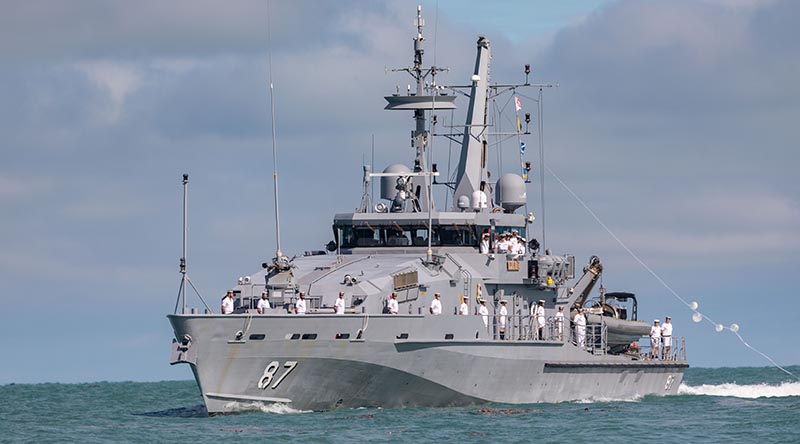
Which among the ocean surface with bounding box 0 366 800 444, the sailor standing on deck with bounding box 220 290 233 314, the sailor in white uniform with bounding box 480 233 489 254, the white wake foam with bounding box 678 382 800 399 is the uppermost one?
the sailor in white uniform with bounding box 480 233 489 254

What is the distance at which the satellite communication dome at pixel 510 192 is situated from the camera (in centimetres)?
4278

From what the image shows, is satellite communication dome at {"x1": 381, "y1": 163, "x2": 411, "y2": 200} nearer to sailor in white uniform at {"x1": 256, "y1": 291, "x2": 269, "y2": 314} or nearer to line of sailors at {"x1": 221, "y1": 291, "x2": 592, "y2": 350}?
line of sailors at {"x1": 221, "y1": 291, "x2": 592, "y2": 350}

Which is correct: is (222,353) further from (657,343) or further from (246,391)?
(657,343)

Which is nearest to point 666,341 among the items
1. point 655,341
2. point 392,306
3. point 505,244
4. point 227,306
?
point 655,341

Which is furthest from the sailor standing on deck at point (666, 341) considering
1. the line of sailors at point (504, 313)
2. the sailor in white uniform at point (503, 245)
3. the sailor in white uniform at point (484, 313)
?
the sailor in white uniform at point (484, 313)

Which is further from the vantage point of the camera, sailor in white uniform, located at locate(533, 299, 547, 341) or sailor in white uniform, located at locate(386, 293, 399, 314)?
sailor in white uniform, located at locate(533, 299, 547, 341)

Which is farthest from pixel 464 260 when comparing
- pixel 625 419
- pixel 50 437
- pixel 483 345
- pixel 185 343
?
pixel 50 437

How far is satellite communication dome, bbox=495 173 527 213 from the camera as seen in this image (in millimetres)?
42781

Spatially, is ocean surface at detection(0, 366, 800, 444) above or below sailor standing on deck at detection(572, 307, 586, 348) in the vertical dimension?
below

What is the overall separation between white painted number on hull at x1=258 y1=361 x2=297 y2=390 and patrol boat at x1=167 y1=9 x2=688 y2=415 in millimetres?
25

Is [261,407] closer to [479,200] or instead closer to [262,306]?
[262,306]

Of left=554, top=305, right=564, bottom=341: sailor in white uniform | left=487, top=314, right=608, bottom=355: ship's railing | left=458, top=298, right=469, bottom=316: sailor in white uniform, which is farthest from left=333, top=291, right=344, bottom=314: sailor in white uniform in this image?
left=554, top=305, right=564, bottom=341: sailor in white uniform

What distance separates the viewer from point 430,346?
3450 cm

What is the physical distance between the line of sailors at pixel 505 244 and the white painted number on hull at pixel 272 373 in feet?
26.1
